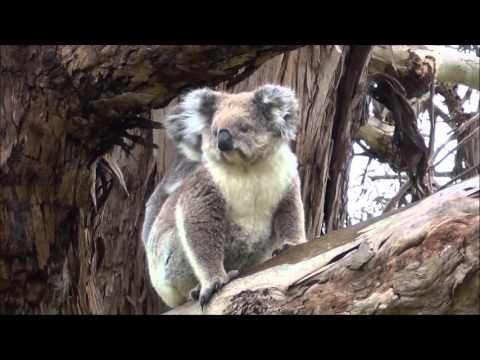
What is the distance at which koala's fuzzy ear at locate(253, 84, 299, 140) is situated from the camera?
11.8ft

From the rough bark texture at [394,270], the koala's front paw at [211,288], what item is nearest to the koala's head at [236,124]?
the koala's front paw at [211,288]

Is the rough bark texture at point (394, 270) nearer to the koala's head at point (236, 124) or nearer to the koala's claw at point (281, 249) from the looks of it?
the koala's claw at point (281, 249)

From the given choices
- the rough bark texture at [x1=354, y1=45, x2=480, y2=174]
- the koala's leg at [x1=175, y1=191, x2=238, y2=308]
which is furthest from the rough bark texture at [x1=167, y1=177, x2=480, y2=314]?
the rough bark texture at [x1=354, y1=45, x2=480, y2=174]

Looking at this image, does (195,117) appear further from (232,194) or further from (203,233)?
(203,233)

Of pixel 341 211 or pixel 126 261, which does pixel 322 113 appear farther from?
pixel 126 261

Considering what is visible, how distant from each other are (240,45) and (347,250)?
1.04 metres

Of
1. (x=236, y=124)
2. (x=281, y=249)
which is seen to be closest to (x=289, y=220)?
(x=281, y=249)

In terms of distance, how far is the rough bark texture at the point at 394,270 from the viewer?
2.29 metres

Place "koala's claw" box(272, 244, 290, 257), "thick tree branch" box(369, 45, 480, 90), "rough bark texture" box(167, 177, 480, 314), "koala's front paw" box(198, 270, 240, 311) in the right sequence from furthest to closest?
"thick tree branch" box(369, 45, 480, 90), "koala's claw" box(272, 244, 290, 257), "koala's front paw" box(198, 270, 240, 311), "rough bark texture" box(167, 177, 480, 314)

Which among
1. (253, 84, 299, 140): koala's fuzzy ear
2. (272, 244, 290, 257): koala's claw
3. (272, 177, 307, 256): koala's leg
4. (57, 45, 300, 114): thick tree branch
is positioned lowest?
(272, 244, 290, 257): koala's claw

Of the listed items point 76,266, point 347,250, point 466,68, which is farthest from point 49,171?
point 466,68

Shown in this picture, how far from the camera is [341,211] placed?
5406mm

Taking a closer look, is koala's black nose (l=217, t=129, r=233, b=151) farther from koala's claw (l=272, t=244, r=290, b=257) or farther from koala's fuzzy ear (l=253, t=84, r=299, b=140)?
koala's claw (l=272, t=244, r=290, b=257)

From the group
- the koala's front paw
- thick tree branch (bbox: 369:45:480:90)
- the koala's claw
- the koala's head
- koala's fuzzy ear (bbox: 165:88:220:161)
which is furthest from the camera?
thick tree branch (bbox: 369:45:480:90)
